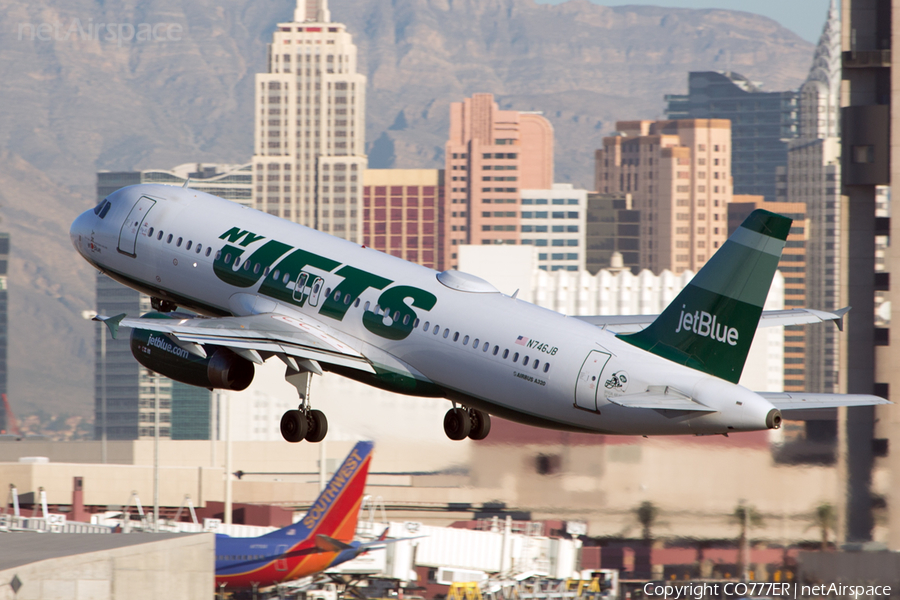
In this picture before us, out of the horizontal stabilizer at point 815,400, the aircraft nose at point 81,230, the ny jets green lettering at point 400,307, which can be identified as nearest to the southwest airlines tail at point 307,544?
the aircraft nose at point 81,230

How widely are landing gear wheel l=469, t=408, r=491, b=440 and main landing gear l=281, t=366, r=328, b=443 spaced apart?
4.86m

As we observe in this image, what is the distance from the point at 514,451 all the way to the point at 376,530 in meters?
9.84

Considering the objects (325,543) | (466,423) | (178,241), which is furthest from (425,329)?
(325,543)

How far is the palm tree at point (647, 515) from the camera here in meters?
71.2

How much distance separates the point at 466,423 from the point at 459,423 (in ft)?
0.82

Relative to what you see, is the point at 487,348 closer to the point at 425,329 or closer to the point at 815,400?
the point at 425,329

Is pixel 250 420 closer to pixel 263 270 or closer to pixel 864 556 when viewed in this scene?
pixel 864 556

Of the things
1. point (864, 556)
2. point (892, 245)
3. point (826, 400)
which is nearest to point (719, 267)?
point (826, 400)

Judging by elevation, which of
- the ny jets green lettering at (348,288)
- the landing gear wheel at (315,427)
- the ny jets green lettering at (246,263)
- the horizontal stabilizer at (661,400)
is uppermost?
the ny jets green lettering at (246,263)

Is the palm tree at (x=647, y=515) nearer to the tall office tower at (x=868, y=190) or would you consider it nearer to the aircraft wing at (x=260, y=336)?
the tall office tower at (x=868, y=190)

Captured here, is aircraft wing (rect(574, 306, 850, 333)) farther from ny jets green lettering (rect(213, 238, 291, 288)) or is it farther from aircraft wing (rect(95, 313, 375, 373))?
ny jets green lettering (rect(213, 238, 291, 288))

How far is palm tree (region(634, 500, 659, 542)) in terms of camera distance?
71188mm

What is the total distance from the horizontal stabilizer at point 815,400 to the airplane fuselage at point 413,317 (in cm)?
93

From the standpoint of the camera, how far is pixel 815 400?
3600 cm
